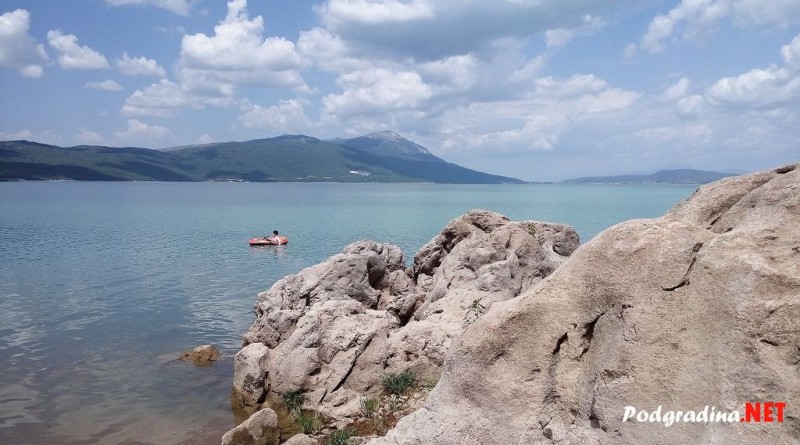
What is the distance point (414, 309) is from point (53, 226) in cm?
9002

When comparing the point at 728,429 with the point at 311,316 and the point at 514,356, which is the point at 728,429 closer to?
the point at 514,356

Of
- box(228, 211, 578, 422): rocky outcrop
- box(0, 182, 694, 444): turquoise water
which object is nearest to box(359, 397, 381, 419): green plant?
box(228, 211, 578, 422): rocky outcrop

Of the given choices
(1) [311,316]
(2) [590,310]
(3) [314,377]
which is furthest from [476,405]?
(1) [311,316]

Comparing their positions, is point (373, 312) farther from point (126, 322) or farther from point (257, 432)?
point (126, 322)

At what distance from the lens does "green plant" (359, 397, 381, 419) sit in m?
17.9

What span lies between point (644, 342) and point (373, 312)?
50.8ft

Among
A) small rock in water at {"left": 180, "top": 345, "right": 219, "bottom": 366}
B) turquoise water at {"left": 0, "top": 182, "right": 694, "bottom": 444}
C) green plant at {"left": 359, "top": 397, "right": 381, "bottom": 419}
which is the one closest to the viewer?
green plant at {"left": 359, "top": 397, "right": 381, "bottom": 419}

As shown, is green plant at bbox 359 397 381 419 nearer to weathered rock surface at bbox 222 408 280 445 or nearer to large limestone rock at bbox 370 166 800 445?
weathered rock surface at bbox 222 408 280 445

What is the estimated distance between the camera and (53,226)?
310 feet

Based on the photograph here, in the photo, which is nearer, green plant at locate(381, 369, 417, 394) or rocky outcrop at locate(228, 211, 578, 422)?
green plant at locate(381, 369, 417, 394)

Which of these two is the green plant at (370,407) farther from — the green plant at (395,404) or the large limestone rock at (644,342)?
the large limestone rock at (644,342)

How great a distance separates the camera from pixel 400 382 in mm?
19094

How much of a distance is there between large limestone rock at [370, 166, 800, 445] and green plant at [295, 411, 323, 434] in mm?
8348

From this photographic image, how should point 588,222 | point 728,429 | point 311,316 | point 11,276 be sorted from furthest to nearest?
point 588,222 < point 11,276 < point 311,316 < point 728,429
